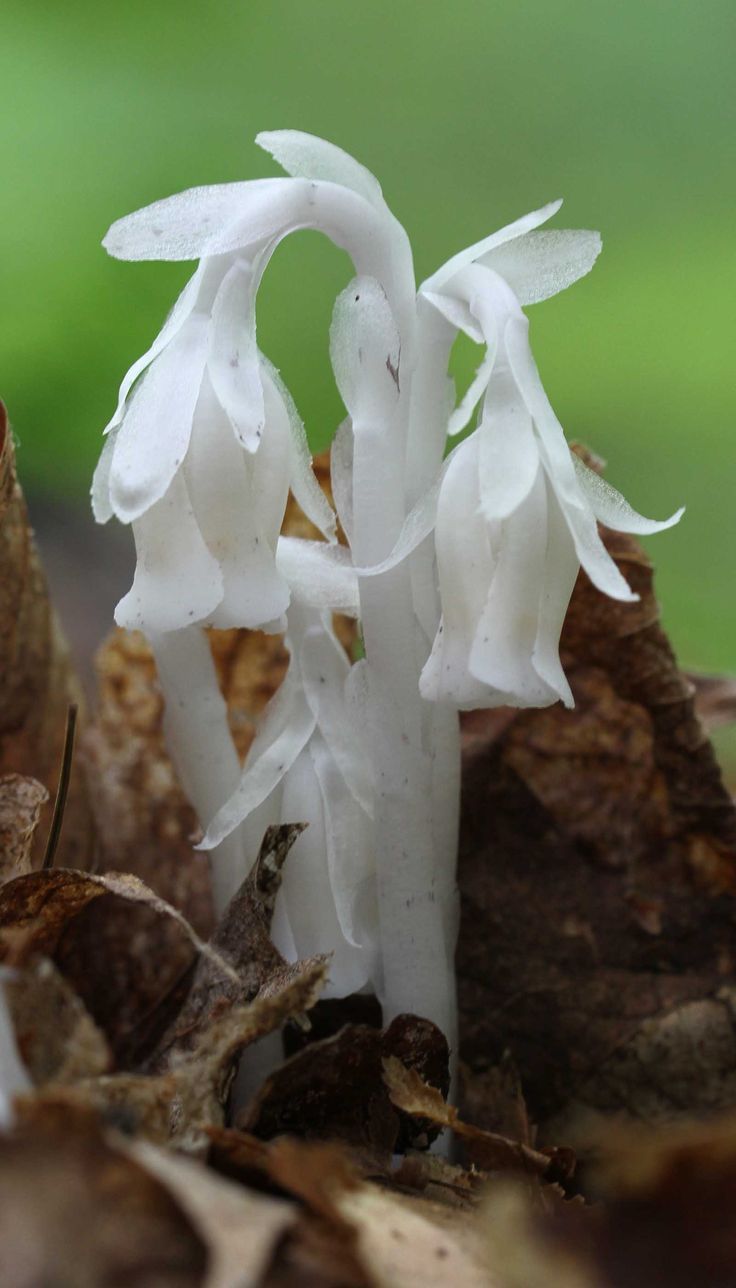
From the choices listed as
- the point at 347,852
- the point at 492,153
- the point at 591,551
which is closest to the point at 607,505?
the point at 591,551

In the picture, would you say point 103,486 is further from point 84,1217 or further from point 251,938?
point 84,1217

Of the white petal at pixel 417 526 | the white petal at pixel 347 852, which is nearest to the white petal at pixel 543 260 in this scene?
the white petal at pixel 417 526

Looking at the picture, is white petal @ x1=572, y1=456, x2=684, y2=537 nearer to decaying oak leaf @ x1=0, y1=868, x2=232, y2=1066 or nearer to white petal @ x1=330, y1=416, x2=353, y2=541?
white petal @ x1=330, y1=416, x2=353, y2=541

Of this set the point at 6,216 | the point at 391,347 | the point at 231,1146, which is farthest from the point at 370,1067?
the point at 6,216

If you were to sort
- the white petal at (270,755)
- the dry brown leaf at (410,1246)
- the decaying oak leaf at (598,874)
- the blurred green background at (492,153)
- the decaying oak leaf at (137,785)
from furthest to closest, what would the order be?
the blurred green background at (492,153)
the decaying oak leaf at (137,785)
the decaying oak leaf at (598,874)
the white petal at (270,755)
the dry brown leaf at (410,1246)

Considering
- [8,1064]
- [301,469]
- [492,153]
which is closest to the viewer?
[8,1064]

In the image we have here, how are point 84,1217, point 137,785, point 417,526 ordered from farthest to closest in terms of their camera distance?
1. point 137,785
2. point 417,526
3. point 84,1217

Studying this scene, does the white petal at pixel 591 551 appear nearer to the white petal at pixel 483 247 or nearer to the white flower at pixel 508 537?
the white flower at pixel 508 537
